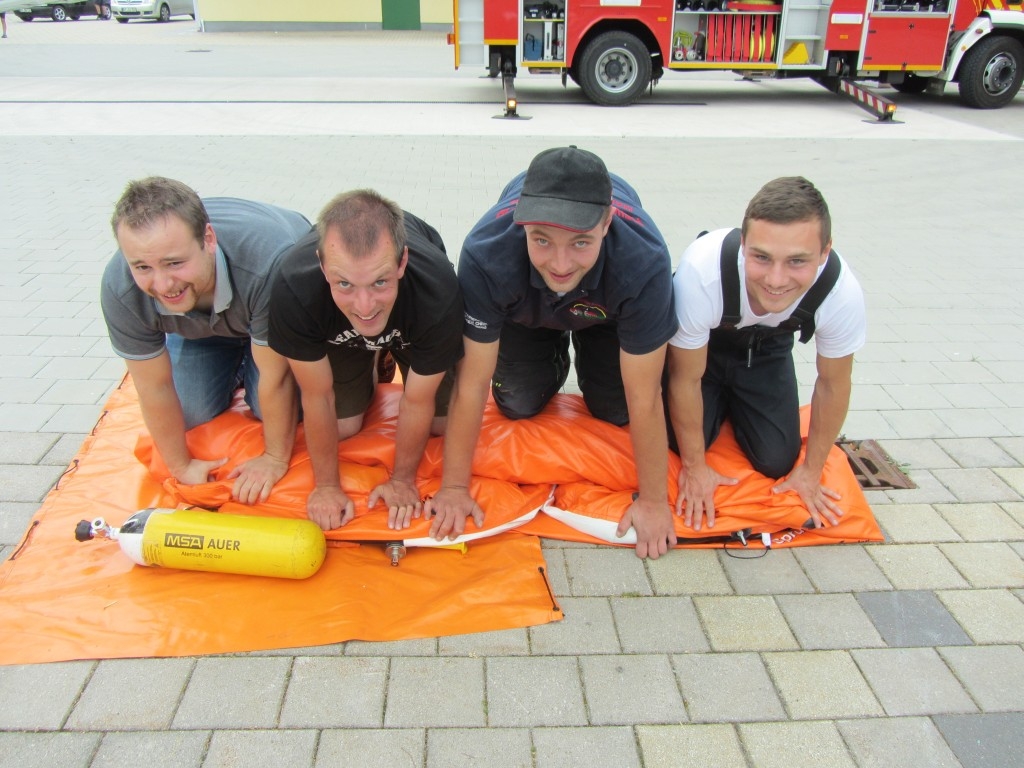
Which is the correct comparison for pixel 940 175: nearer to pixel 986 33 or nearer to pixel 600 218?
pixel 986 33

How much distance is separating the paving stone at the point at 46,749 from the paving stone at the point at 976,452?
3.34m

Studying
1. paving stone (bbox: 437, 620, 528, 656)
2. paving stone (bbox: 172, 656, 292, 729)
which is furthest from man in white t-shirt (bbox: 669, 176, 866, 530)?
paving stone (bbox: 172, 656, 292, 729)

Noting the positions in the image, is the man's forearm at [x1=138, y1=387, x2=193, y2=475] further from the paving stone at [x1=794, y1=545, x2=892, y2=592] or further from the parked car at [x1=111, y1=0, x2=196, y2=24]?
the parked car at [x1=111, y1=0, x2=196, y2=24]

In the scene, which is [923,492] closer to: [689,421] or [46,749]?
[689,421]

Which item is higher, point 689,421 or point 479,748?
point 689,421

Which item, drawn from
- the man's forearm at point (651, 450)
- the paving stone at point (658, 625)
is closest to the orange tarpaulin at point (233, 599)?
the paving stone at point (658, 625)

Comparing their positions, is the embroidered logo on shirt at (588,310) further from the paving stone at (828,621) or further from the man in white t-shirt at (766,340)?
the paving stone at (828,621)

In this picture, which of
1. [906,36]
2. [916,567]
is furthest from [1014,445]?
[906,36]

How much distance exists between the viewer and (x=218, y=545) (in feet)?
8.59

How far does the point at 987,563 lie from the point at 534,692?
5.65 ft

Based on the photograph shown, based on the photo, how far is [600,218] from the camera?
2.30m

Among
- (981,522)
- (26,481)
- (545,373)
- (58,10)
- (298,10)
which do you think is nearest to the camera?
(981,522)

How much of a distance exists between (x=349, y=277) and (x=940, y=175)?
25.6 ft

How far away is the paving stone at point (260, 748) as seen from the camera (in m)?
2.07
